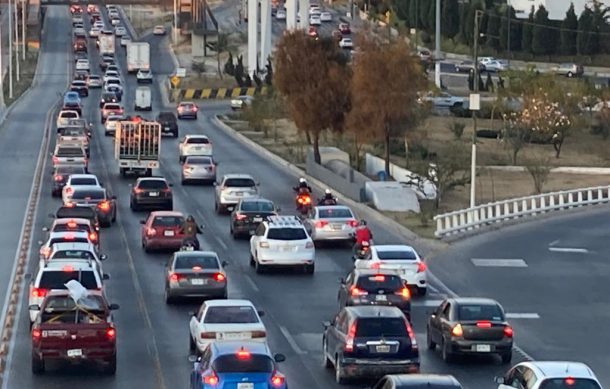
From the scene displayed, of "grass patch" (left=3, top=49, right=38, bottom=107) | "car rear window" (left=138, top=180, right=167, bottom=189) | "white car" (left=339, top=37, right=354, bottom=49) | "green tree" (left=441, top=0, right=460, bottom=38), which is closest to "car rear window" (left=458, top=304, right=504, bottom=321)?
"car rear window" (left=138, top=180, right=167, bottom=189)

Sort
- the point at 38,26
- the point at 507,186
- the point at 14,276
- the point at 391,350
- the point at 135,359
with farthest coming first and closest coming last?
the point at 38,26 < the point at 507,186 < the point at 14,276 < the point at 135,359 < the point at 391,350

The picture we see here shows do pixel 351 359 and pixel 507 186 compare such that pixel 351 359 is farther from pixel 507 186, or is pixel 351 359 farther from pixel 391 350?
pixel 507 186

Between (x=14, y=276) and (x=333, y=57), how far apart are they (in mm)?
36249

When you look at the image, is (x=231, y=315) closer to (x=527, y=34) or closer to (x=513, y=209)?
(x=513, y=209)

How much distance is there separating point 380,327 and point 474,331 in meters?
3.11

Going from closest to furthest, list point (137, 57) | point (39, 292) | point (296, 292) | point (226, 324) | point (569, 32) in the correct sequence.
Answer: point (226, 324)
point (39, 292)
point (296, 292)
point (569, 32)
point (137, 57)

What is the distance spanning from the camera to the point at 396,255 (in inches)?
1578

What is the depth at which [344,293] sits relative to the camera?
3553 centimetres

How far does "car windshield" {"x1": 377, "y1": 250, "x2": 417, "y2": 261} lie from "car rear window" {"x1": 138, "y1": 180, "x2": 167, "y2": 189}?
18.2 metres

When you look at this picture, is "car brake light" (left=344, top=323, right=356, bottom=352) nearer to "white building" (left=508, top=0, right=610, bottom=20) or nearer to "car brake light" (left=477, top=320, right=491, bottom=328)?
"car brake light" (left=477, top=320, right=491, bottom=328)

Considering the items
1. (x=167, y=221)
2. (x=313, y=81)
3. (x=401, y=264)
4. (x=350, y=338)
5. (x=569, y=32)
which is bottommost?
(x=167, y=221)

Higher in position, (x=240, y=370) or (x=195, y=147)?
(x=240, y=370)

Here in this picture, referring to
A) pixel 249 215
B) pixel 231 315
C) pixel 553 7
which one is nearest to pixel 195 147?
pixel 249 215

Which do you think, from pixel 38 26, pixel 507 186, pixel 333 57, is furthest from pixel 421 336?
pixel 38 26
